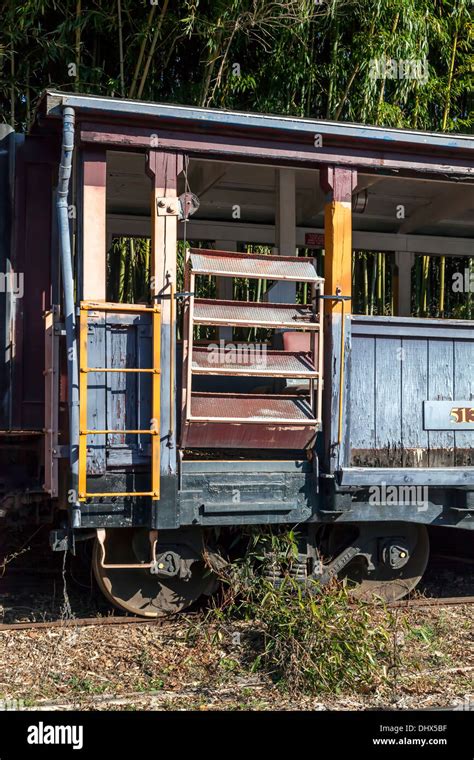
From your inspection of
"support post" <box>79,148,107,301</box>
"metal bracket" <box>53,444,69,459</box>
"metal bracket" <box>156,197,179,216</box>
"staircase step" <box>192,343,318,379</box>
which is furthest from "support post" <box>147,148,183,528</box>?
"metal bracket" <box>53,444,69,459</box>

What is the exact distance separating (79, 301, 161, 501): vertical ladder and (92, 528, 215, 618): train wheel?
1.83 feet

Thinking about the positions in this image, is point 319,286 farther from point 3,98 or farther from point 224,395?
point 3,98

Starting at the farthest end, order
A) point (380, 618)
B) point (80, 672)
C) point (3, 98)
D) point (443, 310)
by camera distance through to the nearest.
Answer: point (443, 310) < point (3, 98) < point (380, 618) < point (80, 672)

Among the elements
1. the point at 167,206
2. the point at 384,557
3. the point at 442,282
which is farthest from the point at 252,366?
the point at 442,282

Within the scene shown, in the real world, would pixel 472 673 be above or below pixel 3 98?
below

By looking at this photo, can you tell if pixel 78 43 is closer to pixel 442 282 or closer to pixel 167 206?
pixel 167 206

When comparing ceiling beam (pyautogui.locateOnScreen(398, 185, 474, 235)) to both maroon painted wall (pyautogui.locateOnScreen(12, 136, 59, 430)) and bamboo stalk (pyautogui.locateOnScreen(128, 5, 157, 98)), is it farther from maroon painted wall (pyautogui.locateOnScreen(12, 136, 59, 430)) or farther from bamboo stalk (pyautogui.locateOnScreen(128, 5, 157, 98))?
maroon painted wall (pyautogui.locateOnScreen(12, 136, 59, 430))

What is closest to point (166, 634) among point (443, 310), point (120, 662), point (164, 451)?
point (120, 662)

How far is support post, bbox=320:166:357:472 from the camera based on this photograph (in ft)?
20.0

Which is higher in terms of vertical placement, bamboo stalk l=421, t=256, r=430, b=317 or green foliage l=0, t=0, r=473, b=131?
green foliage l=0, t=0, r=473, b=131

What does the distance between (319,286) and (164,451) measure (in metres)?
1.59

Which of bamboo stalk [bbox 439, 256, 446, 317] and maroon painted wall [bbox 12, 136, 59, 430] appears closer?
maroon painted wall [bbox 12, 136, 59, 430]

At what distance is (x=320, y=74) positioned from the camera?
1012 centimetres

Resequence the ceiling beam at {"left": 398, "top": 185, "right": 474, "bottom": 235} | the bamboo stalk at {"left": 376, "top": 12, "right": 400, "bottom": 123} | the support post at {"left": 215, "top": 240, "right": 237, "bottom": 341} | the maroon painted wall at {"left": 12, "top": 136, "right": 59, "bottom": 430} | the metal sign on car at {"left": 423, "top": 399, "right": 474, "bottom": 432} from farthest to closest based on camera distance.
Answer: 1. the bamboo stalk at {"left": 376, "top": 12, "right": 400, "bottom": 123}
2. the support post at {"left": 215, "top": 240, "right": 237, "bottom": 341}
3. the ceiling beam at {"left": 398, "top": 185, "right": 474, "bottom": 235}
4. the maroon painted wall at {"left": 12, "top": 136, "right": 59, "bottom": 430}
5. the metal sign on car at {"left": 423, "top": 399, "right": 474, "bottom": 432}
